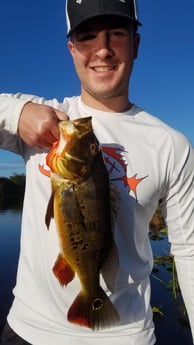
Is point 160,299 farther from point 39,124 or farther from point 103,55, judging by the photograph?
point 39,124

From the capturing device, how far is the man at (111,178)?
266cm

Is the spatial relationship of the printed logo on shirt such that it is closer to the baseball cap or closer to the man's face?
the man's face

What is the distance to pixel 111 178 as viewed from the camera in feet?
9.36

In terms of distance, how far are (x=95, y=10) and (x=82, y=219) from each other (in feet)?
4.90

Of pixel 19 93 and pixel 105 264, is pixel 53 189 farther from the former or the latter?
pixel 19 93

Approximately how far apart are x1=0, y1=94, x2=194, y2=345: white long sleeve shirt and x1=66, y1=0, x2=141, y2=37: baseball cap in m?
0.63

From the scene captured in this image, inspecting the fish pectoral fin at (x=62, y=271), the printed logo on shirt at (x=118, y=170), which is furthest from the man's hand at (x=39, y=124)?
the fish pectoral fin at (x=62, y=271)

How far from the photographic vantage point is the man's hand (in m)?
2.45

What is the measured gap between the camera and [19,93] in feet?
10.4

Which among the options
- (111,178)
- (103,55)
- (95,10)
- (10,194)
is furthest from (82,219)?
(10,194)

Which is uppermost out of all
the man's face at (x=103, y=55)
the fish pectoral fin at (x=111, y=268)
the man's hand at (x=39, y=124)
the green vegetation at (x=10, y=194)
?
the man's face at (x=103, y=55)

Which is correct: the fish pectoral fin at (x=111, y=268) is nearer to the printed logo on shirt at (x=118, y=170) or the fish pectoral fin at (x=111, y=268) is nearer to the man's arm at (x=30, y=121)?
the printed logo on shirt at (x=118, y=170)

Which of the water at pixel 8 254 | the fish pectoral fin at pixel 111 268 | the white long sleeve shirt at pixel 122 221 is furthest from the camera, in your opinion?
the water at pixel 8 254

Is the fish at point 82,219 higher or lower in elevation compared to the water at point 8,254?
higher
